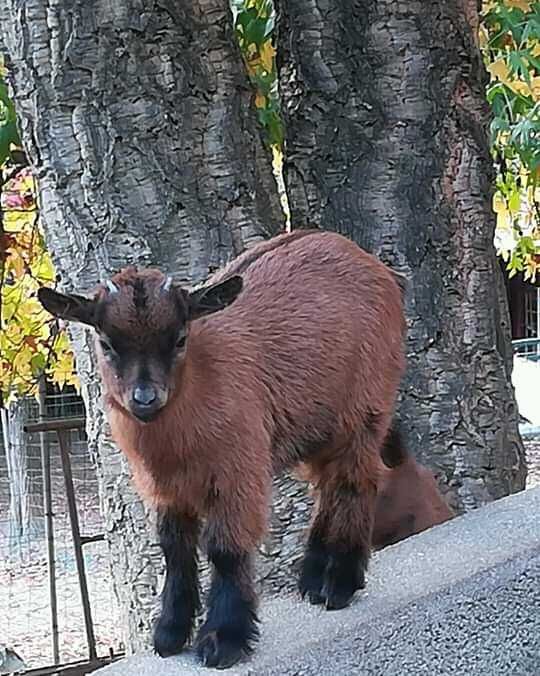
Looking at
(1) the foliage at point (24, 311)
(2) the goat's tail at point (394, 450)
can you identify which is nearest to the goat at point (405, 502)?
(2) the goat's tail at point (394, 450)

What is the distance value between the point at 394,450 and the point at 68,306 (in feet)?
2.56

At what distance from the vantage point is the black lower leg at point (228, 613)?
1.41m

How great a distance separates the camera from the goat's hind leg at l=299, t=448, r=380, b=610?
1.63 meters

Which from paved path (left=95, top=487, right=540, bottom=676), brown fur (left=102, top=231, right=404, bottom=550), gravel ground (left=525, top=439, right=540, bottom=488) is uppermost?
brown fur (left=102, top=231, right=404, bottom=550)

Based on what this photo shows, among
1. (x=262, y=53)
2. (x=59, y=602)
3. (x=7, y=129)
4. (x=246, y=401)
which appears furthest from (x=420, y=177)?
(x=59, y=602)

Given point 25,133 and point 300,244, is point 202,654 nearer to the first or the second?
point 300,244

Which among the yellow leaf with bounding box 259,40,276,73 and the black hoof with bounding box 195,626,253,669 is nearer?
the black hoof with bounding box 195,626,253,669

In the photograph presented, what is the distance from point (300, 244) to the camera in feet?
5.33

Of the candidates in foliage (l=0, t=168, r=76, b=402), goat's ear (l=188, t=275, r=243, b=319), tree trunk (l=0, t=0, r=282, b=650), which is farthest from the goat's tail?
foliage (l=0, t=168, r=76, b=402)

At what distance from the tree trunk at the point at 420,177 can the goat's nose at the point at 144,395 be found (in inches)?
47.4

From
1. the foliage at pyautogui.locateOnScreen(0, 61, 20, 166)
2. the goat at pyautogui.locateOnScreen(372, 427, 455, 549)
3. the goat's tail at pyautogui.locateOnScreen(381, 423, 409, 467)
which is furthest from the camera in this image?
the foliage at pyautogui.locateOnScreen(0, 61, 20, 166)

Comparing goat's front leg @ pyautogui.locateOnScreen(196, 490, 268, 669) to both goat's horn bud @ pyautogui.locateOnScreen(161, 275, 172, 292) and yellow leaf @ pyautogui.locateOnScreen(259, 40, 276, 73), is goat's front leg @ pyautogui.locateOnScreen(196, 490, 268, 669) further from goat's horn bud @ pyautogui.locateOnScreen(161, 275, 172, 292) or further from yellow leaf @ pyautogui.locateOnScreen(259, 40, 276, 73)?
yellow leaf @ pyautogui.locateOnScreen(259, 40, 276, 73)

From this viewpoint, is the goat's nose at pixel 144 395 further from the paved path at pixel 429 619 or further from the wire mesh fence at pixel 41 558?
the wire mesh fence at pixel 41 558

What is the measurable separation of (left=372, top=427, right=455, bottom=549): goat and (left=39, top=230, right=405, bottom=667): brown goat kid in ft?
1.03
